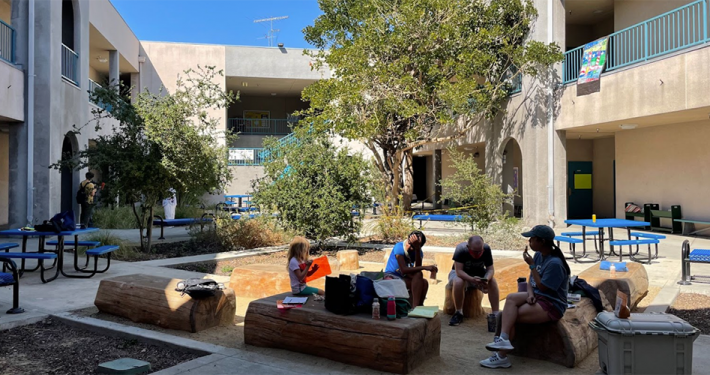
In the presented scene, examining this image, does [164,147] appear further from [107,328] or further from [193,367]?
[193,367]

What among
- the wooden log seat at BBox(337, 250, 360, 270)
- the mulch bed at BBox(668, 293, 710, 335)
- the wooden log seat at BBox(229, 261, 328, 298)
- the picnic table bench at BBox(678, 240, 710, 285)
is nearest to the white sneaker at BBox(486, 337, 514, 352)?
the mulch bed at BBox(668, 293, 710, 335)

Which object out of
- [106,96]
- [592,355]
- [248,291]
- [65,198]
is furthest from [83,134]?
[592,355]

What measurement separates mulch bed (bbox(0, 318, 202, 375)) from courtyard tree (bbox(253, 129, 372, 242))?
19.7 ft

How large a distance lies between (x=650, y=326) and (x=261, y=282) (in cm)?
524

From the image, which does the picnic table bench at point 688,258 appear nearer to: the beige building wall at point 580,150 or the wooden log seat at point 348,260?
the wooden log seat at point 348,260

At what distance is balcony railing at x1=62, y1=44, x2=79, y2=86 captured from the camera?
17141 millimetres

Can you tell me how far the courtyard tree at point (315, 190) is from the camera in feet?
38.8

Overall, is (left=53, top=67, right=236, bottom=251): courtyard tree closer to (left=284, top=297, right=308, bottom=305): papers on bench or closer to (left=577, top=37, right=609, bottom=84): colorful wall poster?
(left=284, top=297, right=308, bottom=305): papers on bench

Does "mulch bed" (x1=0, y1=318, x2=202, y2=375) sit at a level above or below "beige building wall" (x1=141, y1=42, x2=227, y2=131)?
below

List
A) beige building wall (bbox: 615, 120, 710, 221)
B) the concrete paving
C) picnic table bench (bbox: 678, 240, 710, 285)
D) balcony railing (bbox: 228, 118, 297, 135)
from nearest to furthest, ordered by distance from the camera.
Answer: the concrete paving
picnic table bench (bbox: 678, 240, 710, 285)
beige building wall (bbox: 615, 120, 710, 221)
balcony railing (bbox: 228, 118, 297, 135)

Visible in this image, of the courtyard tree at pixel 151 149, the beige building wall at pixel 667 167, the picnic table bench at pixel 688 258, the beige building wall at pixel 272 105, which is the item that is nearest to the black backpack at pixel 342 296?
the picnic table bench at pixel 688 258

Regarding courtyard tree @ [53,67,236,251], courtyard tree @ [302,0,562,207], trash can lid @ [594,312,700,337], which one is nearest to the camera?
trash can lid @ [594,312,700,337]

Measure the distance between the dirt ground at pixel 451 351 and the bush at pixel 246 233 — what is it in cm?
561

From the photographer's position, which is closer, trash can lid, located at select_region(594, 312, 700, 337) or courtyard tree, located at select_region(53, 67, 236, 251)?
trash can lid, located at select_region(594, 312, 700, 337)
